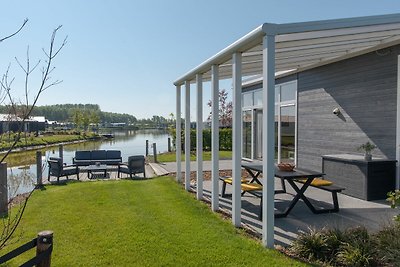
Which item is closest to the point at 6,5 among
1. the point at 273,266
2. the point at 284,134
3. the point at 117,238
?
the point at 117,238

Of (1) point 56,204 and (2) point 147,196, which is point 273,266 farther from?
(1) point 56,204

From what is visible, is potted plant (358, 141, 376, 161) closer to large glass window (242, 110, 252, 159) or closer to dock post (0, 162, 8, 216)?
large glass window (242, 110, 252, 159)

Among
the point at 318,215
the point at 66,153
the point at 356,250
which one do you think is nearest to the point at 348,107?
the point at 318,215

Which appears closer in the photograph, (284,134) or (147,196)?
(147,196)

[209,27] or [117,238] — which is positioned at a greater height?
[209,27]

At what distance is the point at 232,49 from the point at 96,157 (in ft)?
27.1

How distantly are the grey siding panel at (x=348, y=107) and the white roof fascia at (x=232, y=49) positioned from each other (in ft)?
11.7

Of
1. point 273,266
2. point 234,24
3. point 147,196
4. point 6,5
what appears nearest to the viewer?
point 6,5

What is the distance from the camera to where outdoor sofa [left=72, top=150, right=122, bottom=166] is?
440 inches

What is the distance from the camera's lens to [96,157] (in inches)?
456

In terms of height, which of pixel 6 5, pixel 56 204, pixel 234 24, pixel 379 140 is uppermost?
pixel 234 24

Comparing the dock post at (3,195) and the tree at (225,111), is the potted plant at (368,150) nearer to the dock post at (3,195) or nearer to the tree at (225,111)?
the dock post at (3,195)

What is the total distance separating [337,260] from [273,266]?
742mm

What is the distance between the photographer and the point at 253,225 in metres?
4.93
